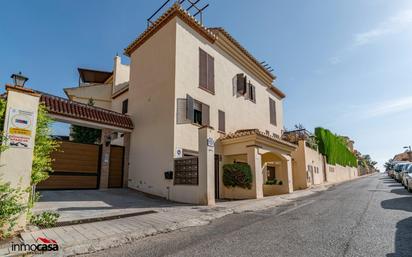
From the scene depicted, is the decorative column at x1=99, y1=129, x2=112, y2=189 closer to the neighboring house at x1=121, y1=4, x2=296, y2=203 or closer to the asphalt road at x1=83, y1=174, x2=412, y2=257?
the neighboring house at x1=121, y1=4, x2=296, y2=203

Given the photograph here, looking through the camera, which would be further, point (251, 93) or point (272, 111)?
point (272, 111)

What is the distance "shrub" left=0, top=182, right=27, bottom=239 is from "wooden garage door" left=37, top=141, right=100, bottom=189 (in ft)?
21.4

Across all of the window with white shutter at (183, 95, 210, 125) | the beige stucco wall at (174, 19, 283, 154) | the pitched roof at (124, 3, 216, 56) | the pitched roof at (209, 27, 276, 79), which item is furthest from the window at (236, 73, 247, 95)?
the window with white shutter at (183, 95, 210, 125)

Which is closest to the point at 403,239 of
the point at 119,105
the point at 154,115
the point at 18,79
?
the point at 18,79

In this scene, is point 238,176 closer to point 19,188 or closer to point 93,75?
point 19,188

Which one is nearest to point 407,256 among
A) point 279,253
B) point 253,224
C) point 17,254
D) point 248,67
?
point 279,253

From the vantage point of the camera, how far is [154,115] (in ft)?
44.5

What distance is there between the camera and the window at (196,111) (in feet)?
42.4

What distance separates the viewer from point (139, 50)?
1599 cm

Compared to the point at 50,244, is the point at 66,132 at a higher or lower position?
higher

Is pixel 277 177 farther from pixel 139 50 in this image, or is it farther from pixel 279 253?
pixel 279 253

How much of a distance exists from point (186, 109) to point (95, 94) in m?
12.2

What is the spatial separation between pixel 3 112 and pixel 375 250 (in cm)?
792

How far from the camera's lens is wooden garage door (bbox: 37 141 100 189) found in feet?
39.1
